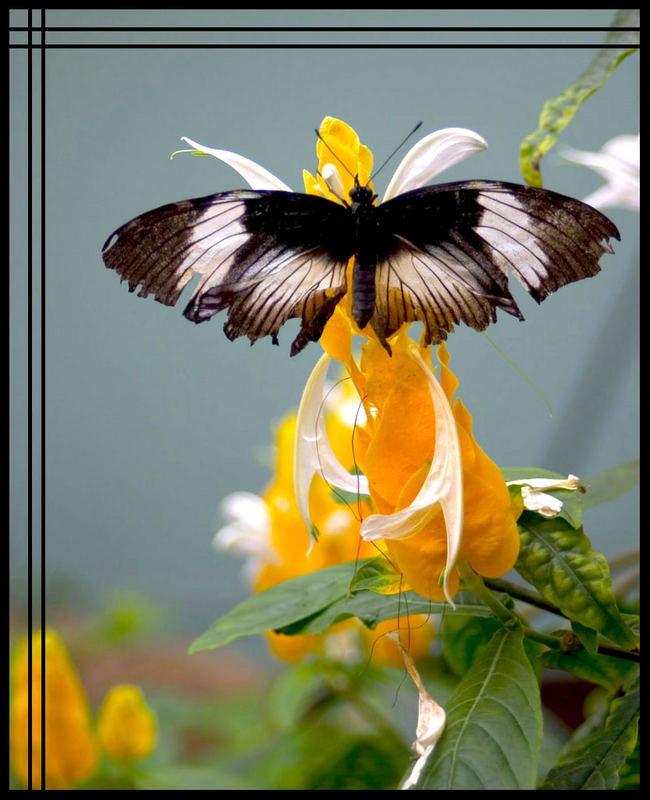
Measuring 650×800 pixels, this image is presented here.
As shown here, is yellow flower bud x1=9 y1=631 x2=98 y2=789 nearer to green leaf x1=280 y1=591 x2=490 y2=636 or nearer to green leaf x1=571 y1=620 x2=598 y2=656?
green leaf x1=280 y1=591 x2=490 y2=636

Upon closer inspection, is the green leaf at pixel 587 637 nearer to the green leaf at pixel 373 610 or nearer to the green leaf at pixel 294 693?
the green leaf at pixel 373 610

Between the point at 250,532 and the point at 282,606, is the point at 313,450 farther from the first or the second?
the point at 250,532

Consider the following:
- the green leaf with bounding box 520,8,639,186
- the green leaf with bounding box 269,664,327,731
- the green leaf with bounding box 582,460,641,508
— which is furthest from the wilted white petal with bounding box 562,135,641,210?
the green leaf with bounding box 269,664,327,731

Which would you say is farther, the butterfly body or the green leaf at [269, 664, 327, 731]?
the green leaf at [269, 664, 327, 731]

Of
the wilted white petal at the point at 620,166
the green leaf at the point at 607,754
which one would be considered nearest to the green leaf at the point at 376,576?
the green leaf at the point at 607,754
